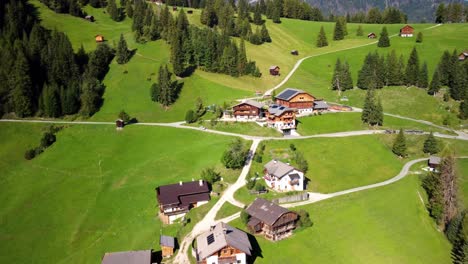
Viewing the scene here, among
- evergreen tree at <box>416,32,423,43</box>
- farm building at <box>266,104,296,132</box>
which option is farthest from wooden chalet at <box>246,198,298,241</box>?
evergreen tree at <box>416,32,423,43</box>

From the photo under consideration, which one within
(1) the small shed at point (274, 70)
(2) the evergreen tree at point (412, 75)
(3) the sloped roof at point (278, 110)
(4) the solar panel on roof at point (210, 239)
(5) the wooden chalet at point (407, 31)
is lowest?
(4) the solar panel on roof at point (210, 239)

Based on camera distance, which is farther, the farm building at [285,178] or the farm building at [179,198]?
the farm building at [285,178]

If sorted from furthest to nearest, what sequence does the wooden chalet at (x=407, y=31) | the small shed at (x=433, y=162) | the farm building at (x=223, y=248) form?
the wooden chalet at (x=407, y=31) → the small shed at (x=433, y=162) → the farm building at (x=223, y=248)

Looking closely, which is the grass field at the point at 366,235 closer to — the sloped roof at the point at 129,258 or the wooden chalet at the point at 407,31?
the sloped roof at the point at 129,258

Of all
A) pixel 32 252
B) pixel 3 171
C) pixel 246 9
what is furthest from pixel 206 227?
pixel 246 9

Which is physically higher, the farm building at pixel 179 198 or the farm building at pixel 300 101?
the farm building at pixel 300 101

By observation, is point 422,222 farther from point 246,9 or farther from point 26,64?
point 246,9

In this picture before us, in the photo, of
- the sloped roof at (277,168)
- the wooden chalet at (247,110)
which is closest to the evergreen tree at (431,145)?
the sloped roof at (277,168)

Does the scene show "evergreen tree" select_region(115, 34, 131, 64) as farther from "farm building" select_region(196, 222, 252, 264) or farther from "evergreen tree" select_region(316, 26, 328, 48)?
"farm building" select_region(196, 222, 252, 264)
